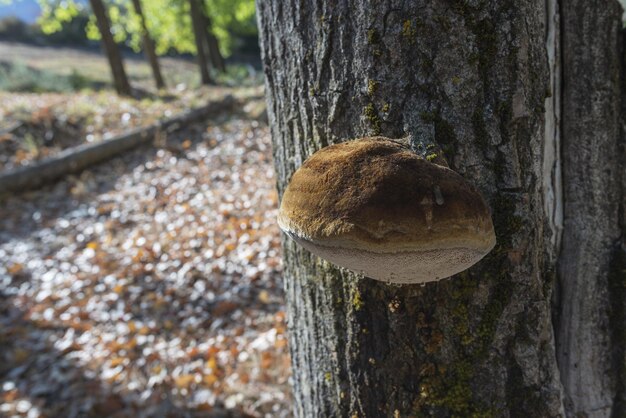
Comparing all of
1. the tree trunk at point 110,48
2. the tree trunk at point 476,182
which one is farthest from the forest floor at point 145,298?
the tree trunk at point 110,48

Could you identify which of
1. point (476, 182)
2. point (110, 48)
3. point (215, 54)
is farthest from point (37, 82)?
point (476, 182)

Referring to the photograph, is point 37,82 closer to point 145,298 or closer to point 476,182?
point 145,298

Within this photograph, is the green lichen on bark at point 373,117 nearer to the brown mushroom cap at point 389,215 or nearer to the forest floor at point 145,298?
the brown mushroom cap at point 389,215

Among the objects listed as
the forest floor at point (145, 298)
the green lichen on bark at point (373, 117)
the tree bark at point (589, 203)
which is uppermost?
the green lichen on bark at point (373, 117)

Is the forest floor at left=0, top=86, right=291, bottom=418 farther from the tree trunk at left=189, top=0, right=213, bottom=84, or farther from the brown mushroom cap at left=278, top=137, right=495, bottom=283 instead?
the tree trunk at left=189, top=0, right=213, bottom=84

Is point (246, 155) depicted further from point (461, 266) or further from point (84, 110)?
point (461, 266)

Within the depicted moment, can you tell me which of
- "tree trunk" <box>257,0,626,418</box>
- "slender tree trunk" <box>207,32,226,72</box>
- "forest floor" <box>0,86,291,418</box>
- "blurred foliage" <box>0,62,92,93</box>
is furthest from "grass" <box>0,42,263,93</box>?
"tree trunk" <box>257,0,626,418</box>
